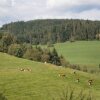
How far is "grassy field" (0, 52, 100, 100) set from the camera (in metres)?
44.2

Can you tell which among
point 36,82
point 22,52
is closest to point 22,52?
point 22,52

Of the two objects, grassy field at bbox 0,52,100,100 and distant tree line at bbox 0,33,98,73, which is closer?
grassy field at bbox 0,52,100,100

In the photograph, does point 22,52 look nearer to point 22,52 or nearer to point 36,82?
point 22,52

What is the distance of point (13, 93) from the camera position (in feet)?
145

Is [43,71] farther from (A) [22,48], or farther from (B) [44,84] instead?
(A) [22,48]

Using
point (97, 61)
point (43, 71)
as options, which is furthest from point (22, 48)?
point (43, 71)

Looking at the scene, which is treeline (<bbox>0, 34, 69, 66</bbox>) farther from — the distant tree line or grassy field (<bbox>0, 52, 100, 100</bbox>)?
grassy field (<bbox>0, 52, 100, 100</bbox>)

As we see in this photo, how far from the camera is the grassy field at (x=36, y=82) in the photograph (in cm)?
4419

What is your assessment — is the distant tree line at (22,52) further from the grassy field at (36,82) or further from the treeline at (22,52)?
the grassy field at (36,82)

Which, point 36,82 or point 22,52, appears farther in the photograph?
point 22,52

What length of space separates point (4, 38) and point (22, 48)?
29.5ft

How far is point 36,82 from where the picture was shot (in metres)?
51.5

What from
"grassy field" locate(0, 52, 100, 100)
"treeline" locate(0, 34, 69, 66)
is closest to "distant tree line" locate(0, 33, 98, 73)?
"treeline" locate(0, 34, 69, 66)

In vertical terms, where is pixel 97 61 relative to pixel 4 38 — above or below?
below
